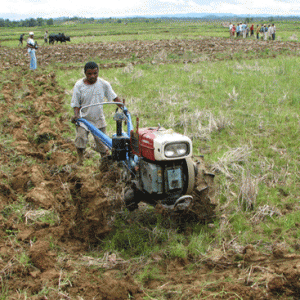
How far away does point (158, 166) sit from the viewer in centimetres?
343

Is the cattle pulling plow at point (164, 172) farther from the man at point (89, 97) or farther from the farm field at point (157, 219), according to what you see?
the man at point (89, 97)

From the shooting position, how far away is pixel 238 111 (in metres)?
7.38

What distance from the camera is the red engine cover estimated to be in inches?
135

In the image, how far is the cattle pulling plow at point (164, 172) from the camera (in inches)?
133

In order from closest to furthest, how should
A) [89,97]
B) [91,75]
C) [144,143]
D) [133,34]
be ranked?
[144,143] → [91,75] → [89,97] → [133,34]

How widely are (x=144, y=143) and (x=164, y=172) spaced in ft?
1.17

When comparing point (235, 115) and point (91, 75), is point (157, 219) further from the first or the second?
point (235, 115)

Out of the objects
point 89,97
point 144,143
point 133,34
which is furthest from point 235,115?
point 133,34

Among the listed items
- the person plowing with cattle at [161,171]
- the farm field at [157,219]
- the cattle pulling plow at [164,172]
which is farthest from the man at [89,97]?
the cattle pulling plow at [164,172]

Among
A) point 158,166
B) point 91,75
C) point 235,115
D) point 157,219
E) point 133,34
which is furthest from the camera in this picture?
point 133,34

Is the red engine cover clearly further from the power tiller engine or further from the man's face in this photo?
the man's face

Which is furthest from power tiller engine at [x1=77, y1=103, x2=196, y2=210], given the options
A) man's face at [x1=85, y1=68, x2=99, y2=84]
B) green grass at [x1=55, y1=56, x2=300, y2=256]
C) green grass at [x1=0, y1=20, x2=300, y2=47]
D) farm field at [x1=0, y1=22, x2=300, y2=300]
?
green grass at [x1=0, y1=20, x2=300, y2=47]

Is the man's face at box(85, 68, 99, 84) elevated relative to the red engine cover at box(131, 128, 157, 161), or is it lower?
elevated

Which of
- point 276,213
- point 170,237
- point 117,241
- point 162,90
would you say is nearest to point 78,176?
point 117,241
